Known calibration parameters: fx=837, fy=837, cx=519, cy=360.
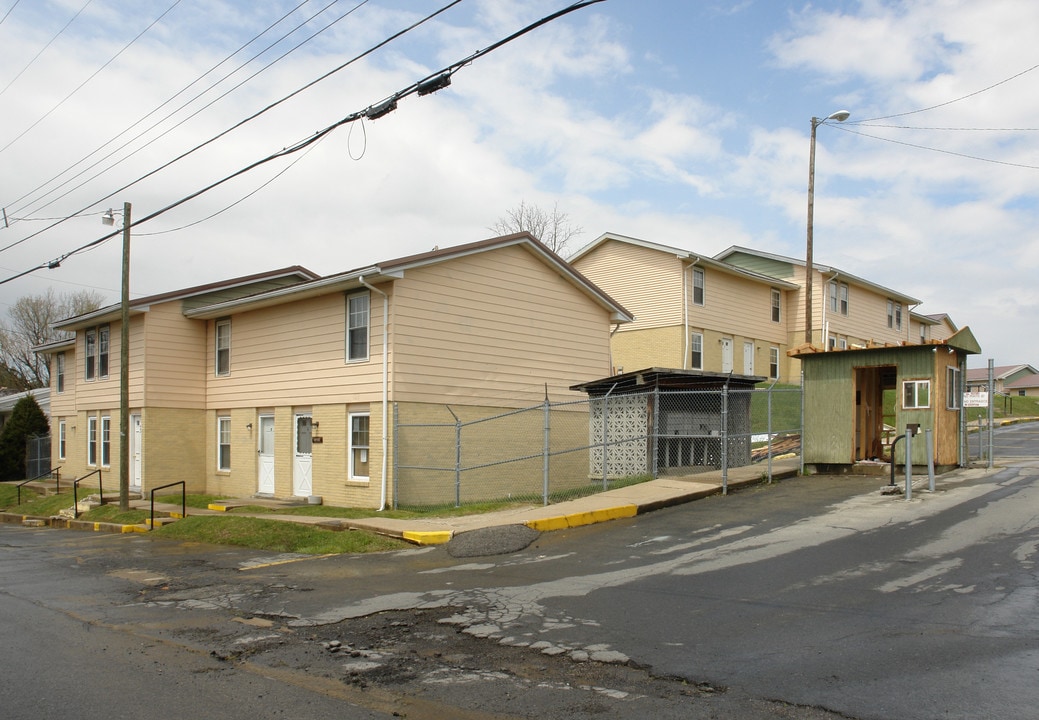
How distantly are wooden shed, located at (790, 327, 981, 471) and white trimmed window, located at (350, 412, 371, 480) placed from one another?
966cm

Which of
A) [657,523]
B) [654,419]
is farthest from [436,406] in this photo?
[657,523]

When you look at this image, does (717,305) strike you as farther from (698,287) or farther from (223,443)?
(223,443)

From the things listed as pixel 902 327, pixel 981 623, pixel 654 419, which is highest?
pixel 902 327

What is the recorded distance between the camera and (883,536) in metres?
11.1

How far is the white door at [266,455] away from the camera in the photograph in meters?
22.3

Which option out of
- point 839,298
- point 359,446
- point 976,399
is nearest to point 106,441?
point 359,446

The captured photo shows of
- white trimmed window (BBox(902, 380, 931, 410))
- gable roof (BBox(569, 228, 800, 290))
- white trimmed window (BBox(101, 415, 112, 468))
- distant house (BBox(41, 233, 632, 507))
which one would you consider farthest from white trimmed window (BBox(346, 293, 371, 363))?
gable roof (BBox(569, 228, 800, 290))

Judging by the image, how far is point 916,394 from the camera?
661 inches

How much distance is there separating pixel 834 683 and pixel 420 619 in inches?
157

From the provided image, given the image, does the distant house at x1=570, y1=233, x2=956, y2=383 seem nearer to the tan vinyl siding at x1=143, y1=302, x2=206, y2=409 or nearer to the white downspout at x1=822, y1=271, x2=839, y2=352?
the white downspout at x1=822, y1=271, x2=839, y2=352

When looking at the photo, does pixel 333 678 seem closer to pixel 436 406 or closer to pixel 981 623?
pixel 981 623

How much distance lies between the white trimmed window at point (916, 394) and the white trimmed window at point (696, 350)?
16.5 metres

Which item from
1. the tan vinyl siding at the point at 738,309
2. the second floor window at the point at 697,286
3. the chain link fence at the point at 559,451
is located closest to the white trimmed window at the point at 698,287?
the second floor window at the point at 697,286

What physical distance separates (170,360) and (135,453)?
3.29 m
